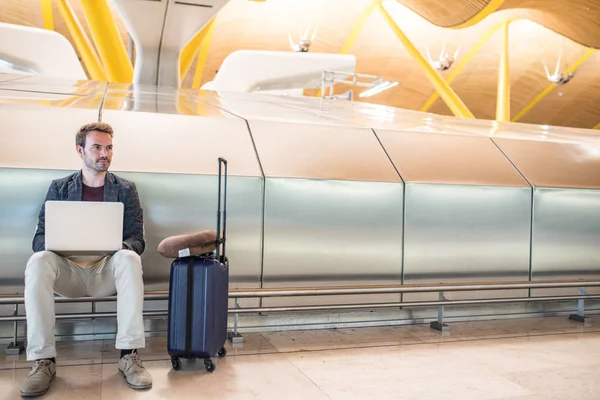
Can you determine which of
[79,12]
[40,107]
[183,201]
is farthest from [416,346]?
[79,12]

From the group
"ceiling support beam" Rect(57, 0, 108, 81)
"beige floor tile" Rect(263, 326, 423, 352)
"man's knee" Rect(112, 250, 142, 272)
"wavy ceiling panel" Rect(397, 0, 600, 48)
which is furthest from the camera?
"wavy ceiling panel" Rect(397, 0, 600, 48)

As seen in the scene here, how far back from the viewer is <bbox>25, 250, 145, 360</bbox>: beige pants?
3.32 m

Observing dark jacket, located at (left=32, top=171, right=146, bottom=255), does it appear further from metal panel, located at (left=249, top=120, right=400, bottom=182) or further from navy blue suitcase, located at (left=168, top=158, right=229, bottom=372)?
metal panel, located at (left=249, top=120, right=400, bottom=182)

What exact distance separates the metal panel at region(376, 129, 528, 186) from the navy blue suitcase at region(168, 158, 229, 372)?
8.31 feet

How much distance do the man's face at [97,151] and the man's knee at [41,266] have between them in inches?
27.6

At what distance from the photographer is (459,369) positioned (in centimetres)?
398

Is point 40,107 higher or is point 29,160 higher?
point 40,107

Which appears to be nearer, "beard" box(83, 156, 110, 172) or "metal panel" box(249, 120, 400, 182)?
"beard" box(83, 156, 110, 172)

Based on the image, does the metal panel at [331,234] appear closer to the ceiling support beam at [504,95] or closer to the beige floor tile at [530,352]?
the beige floor tile at [530,352]

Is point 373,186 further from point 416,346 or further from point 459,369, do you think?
point 459,369

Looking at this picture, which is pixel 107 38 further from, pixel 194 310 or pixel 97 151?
pixel 194 310

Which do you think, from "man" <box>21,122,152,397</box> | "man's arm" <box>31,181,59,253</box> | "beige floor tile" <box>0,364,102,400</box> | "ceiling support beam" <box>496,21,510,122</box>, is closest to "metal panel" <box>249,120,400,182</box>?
"man" <box>21,122,152,397</box>

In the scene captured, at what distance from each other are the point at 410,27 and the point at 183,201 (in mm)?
27002

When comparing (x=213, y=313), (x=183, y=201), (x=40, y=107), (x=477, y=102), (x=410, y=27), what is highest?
(x=410, y=27)
